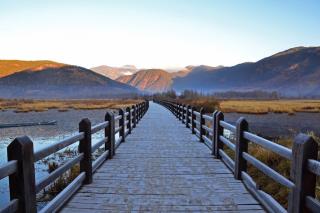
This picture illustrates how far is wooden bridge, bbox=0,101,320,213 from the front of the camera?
12.3 ft

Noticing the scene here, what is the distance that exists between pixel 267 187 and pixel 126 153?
4140 millimetres

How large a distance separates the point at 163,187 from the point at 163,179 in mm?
602

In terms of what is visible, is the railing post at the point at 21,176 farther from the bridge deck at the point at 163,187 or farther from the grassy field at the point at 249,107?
the grassy field at the point at 249,107

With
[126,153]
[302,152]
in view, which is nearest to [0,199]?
[126,153]

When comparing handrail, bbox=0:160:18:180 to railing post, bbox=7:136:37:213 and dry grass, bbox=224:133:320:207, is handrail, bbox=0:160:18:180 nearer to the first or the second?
railing post, bbox=7:136:37:213

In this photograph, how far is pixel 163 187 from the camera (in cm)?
612

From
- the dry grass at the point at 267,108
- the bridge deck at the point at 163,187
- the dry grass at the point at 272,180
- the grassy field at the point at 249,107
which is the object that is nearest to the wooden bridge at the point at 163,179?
the bridge deck at the point at 163,187

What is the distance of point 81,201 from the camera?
5277 mm

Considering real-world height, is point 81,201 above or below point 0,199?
above

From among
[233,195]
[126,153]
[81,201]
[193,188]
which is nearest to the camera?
[81,201]

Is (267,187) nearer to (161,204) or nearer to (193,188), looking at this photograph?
(193,188)

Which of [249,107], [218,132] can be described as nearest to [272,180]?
[218,132]

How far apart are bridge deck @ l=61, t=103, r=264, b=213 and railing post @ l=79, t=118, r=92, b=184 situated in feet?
0.72

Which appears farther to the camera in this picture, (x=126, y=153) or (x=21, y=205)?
(x=126, y=153)
